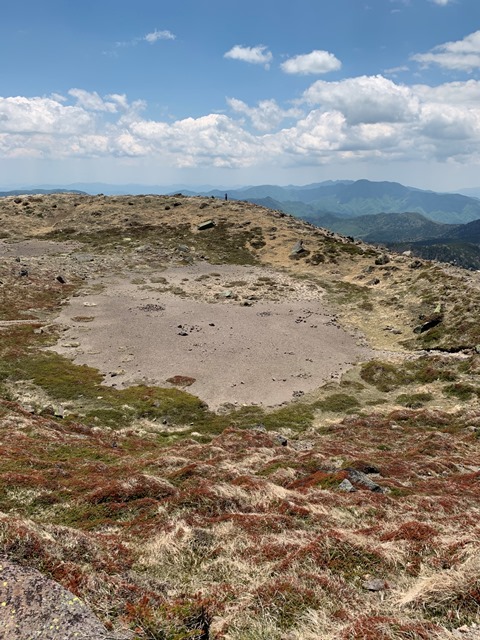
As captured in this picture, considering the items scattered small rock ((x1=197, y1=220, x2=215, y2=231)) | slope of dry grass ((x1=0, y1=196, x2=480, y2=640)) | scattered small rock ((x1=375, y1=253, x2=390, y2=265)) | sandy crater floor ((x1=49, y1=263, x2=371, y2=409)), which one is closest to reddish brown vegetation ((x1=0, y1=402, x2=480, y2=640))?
slope of dry grass ((x1=0, y1=196, x2=480, y2=640))

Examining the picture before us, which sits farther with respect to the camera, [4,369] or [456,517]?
[4,369]

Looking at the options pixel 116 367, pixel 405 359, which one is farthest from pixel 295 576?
pixel 405 359

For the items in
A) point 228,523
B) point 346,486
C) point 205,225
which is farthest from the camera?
point 205,225

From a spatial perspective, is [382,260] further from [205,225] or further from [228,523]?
[228,523]

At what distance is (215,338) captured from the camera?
60750mm

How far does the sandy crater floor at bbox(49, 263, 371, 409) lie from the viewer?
158 feet

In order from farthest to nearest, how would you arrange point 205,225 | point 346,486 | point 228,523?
point 205,225 < point 346,486 < point 228,523

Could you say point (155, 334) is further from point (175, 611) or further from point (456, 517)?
point (175, 611)

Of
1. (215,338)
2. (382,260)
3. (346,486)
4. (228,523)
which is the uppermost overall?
(382,260)

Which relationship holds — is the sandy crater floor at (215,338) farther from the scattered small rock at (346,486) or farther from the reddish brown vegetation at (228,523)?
the scattered small rock at (346,486)

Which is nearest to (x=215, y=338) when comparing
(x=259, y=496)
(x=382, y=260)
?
(x=259, y=496)

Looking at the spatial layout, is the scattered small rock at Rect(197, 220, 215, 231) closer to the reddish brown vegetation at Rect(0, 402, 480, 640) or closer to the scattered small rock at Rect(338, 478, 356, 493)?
the reddish brown vegetation at Rect(0, 402, 480, 640)

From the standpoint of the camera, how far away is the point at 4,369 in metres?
46.0

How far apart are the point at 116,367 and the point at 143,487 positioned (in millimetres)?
35087
